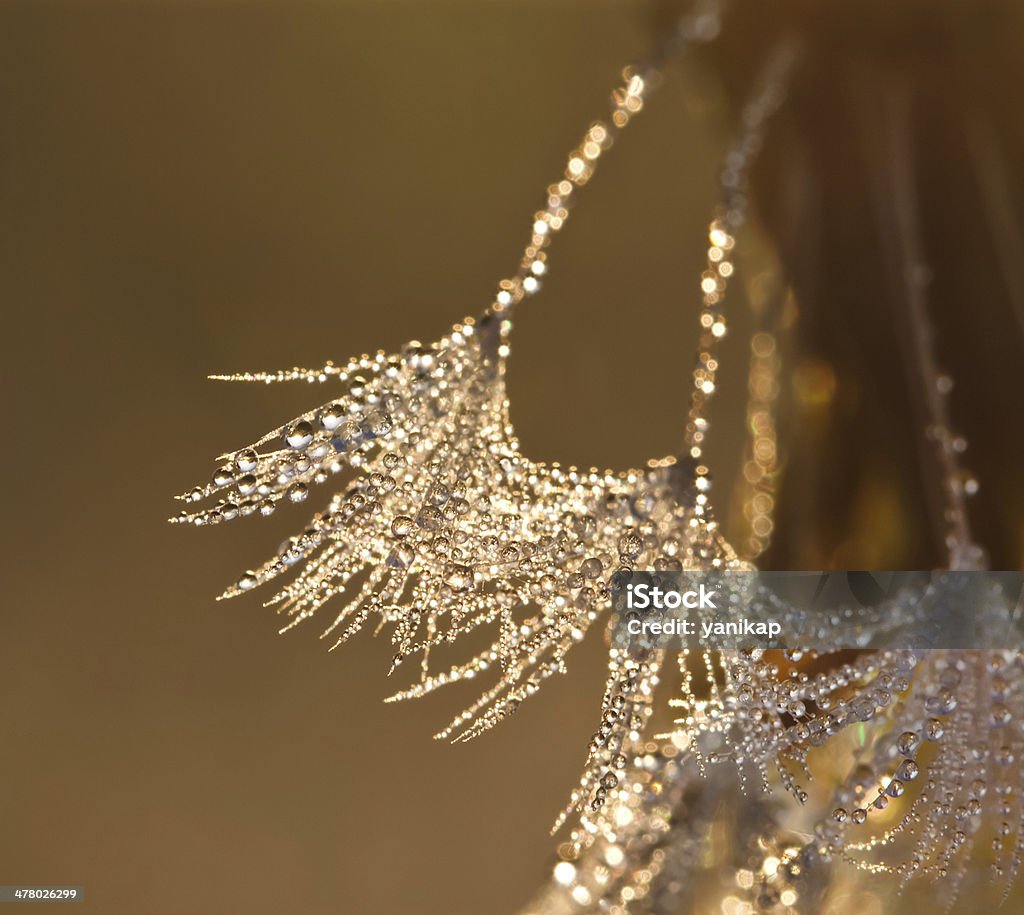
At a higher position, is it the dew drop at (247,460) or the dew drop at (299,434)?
the dew drop at (299,434)

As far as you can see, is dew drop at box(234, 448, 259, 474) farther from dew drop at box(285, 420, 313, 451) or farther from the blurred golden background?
the blurred golden background

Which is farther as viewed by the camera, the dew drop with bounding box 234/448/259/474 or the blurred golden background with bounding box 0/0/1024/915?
the blurred golden background with bounding box 0/0/1024/915

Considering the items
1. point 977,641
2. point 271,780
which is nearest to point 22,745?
point 271,780

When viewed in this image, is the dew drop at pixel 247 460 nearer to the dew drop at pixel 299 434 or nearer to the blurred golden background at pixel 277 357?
the dew drop at pixel 299 434

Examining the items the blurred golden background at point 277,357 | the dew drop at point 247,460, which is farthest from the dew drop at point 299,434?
the blurred golden background at point 277,357

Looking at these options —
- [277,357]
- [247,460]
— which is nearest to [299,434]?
[247,460]

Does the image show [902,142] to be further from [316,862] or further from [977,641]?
[316,862]

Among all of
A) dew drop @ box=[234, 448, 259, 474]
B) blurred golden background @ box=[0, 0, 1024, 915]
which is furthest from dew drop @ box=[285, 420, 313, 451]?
blurred golden background @ box=[0, 0, 1024, 915]

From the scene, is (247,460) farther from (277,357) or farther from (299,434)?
(277,357)
